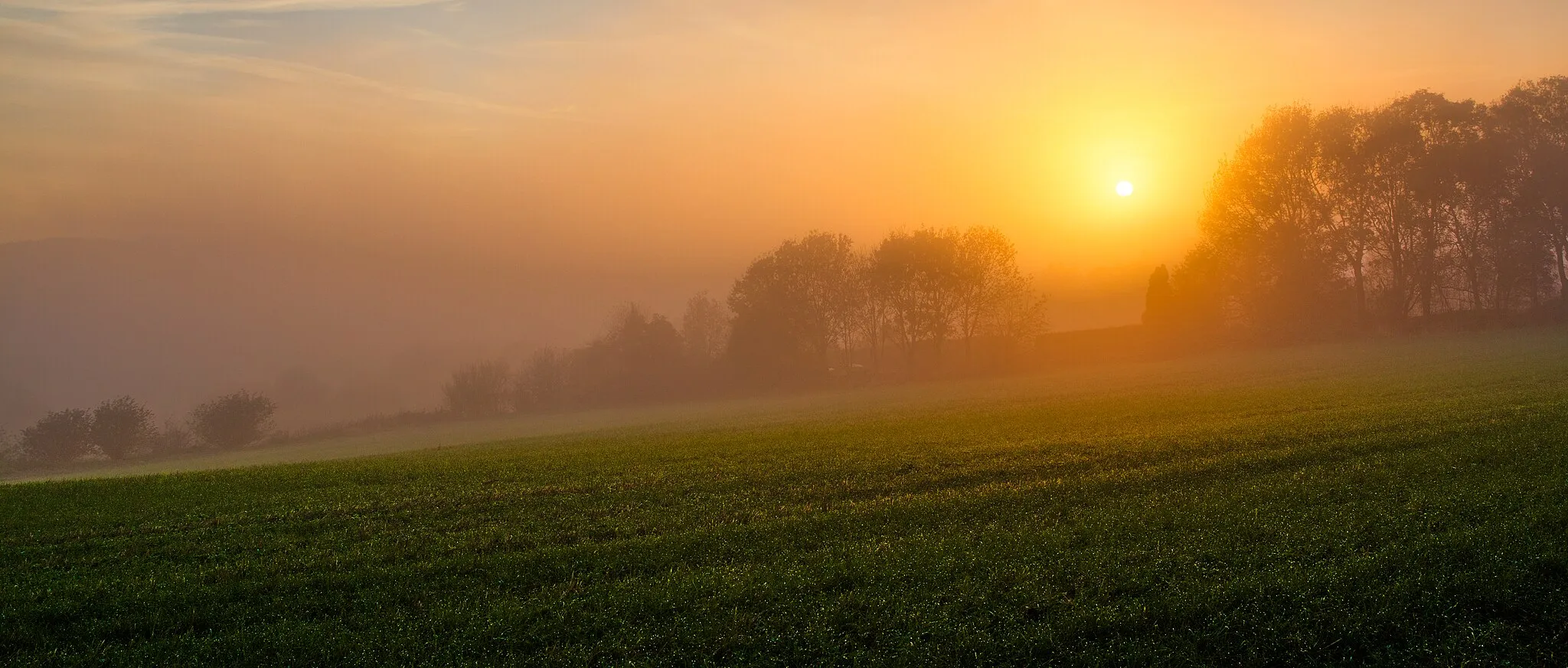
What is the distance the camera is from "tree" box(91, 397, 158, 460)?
8031 cm

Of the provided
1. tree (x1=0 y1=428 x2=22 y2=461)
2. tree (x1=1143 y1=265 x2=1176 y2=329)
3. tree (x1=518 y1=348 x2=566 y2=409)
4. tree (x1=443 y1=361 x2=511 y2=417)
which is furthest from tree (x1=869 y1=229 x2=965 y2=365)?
tree (x1=0 y1=428 x2=22 y2=461)

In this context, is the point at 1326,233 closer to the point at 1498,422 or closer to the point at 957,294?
the point at 957,294

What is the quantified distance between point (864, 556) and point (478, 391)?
364 ft

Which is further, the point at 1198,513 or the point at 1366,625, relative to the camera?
the point at 1198,513

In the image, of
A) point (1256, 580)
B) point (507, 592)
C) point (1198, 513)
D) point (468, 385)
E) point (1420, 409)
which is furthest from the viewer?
point (468, 385)

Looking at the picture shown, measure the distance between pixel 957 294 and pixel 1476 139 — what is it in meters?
51.8

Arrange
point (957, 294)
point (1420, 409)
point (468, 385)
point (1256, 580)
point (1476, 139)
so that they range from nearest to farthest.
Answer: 1. point (1256, 580)
2. point (1420, 409)
3. point (1476, 139)
4. point (957, 294)
5. point (468, 385)

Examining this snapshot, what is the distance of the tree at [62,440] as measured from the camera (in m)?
80.9

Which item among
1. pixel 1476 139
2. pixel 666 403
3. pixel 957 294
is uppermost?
pixel 1476 139

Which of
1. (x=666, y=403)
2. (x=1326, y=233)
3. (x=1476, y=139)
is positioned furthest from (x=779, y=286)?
(x=1476, y=139)

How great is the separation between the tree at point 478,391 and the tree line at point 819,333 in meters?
0.16

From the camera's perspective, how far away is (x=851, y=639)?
970 cm

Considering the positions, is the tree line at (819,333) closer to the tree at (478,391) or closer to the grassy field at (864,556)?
the tree at (478,391)

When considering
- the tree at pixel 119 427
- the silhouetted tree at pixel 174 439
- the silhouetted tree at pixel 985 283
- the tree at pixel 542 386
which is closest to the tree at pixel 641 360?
the tree at pixel 542 386
